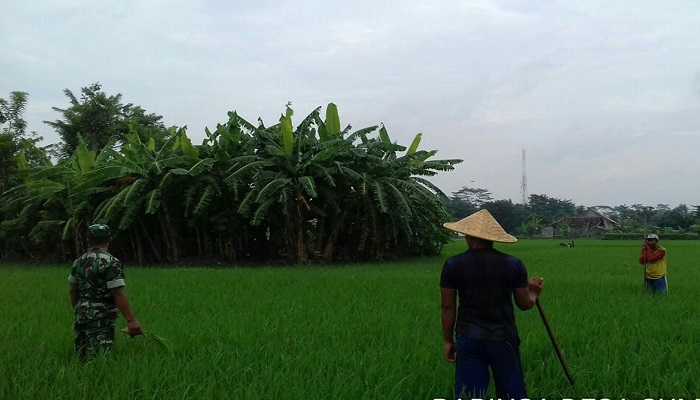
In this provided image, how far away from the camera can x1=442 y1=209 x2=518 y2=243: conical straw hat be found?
304 centimetres

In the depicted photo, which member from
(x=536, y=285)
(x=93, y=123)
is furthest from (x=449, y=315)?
(x=93, y=123)

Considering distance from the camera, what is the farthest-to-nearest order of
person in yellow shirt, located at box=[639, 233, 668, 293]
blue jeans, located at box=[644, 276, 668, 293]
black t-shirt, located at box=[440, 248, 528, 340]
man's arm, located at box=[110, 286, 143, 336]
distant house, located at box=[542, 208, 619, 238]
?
1. distant house, located at box=[542, 208, 619, 238]
2. blue jeans, located at box=[644, 276, 668, 293]
3. person in yellow shirt, located at box=[639, 233, 668, 293]
4. man's arm, located at box=[110, 286, 143, 336]
5. black t-shirt, located at box=[440, 248, 528, 340]

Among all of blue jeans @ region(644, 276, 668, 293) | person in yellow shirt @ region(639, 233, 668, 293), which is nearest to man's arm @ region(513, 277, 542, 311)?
person in yellow shirt @ region(639, 233, 668, 293)

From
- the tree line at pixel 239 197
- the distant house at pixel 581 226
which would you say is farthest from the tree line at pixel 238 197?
the distant house at pixel 581 226

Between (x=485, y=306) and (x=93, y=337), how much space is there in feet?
9.06

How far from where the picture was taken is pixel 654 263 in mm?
8078

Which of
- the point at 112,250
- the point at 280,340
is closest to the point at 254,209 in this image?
the point at 112,250

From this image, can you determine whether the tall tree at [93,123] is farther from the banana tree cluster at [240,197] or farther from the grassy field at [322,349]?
the grassy field at [322,349]

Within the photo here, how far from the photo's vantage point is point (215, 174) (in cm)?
1483

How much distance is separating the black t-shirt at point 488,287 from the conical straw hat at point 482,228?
8 centimetres

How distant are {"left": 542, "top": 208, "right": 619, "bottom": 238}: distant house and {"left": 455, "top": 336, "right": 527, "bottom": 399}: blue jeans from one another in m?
55.6

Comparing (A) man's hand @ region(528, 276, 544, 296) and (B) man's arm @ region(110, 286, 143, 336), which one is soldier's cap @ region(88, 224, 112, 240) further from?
(A) man's hand @ region(528, 276, 544, 296)

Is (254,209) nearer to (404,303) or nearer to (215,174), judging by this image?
(215,174)

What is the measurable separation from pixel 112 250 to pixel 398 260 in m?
7.88
